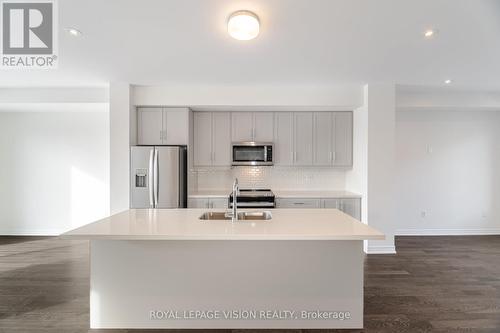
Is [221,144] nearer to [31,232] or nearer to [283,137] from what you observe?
[283,137]

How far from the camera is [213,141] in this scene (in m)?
4.70

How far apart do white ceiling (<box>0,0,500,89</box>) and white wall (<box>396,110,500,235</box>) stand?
3.95 ft

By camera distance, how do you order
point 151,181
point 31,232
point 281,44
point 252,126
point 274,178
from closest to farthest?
1. point 281,44
2. point 151,181
3. point 252,126
4. point 274,178
5. point 31,232

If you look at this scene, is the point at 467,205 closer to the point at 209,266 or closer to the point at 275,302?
the point at 275,302

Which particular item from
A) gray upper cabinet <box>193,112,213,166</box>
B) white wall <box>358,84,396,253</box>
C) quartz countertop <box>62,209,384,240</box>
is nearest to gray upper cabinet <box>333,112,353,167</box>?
white wall <box>358,84,396,253</box>

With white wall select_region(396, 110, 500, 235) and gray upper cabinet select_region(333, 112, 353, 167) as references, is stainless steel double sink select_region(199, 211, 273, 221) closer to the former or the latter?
gray upper cabinet select_region(333, 112, 353, 167)

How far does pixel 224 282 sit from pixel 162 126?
2919mm

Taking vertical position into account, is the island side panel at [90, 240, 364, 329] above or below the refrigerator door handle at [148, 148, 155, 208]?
below

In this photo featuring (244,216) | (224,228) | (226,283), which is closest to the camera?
(224,228)

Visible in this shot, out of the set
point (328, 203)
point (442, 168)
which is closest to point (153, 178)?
point (328, 203)

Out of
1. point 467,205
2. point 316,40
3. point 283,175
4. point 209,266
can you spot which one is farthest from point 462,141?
point 209,266

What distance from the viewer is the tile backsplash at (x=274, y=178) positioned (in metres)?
5.05

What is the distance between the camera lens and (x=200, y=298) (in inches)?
89.4

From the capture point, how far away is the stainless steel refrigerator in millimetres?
4020
